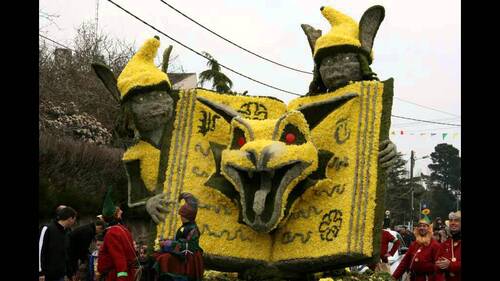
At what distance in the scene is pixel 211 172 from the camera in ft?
32.5

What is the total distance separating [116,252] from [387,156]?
11.5 ft

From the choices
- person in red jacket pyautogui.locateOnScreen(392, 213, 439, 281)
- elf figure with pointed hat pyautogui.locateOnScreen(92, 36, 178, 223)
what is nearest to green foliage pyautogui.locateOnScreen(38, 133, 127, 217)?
elf figure with pointed hat pyautogui.locateOnScreen(92, 36, 178, 223)

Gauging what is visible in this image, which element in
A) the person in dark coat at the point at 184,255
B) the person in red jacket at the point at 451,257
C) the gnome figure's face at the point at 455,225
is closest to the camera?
the person in dark coat at the point at 184,255

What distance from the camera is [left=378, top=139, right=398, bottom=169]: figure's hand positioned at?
9125 mm

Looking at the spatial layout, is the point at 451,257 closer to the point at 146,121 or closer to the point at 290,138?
the point at 290,138

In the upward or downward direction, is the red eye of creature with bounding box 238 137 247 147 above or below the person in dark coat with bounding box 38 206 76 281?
above

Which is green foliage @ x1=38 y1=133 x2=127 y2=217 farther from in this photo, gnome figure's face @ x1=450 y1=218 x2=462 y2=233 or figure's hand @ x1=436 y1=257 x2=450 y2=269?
gnome figure's face @ x1=450 y1=218 x2=462 y2=233

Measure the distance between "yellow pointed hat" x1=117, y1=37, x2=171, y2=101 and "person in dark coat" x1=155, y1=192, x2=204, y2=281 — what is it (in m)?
2.62

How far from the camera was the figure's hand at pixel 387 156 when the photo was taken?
9125 millimetres

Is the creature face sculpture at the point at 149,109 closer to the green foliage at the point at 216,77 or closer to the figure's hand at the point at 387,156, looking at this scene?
the figure's hand at the point at 387,156

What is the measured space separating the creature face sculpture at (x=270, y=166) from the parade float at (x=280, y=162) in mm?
12

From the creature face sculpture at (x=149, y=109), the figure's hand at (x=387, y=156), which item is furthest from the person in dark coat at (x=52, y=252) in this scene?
the figure's hand at (x=387, y=156)

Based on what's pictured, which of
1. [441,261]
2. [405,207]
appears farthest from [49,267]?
[405,207]
